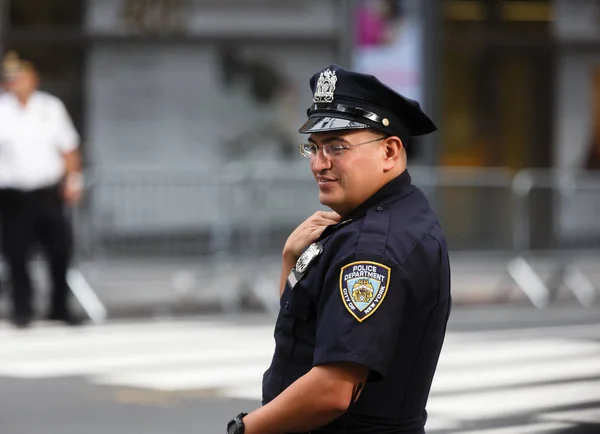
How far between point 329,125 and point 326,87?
0.36 feet

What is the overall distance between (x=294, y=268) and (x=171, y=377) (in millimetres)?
5242

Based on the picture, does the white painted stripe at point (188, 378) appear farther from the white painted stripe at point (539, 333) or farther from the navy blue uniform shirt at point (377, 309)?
the navy blue uniform shirt at point (377, 309)

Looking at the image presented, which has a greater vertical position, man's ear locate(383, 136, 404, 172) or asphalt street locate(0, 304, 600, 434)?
man's ear locate(383, 136, 404, 172)

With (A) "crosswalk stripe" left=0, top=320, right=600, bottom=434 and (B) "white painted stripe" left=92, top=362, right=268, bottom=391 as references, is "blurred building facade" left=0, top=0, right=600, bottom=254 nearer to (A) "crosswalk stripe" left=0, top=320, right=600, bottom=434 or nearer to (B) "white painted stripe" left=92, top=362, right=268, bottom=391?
(A) "crosswalk stripe" left=0, top=320, right=600, bottom=434

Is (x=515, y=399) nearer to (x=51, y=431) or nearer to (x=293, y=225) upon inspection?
(x=51, y=431)

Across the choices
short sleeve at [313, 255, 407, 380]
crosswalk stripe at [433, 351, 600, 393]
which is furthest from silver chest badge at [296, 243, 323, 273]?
crosswalk stripe at [433, 351, 600, 393]

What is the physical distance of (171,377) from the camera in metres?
7.95

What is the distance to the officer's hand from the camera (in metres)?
2.98

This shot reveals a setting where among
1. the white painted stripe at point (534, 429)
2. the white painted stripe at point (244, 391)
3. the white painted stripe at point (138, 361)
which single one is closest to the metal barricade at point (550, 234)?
the white painted stripe at point (138, 361)

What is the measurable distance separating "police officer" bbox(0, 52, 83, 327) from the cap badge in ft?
24.4

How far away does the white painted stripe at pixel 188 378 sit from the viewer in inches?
302

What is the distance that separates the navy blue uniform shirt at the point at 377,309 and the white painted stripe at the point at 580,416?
1.29 m

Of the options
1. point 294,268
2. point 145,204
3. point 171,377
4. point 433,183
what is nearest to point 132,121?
point 145,204

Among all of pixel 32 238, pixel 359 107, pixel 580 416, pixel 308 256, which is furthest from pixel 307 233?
pixel 32 238
